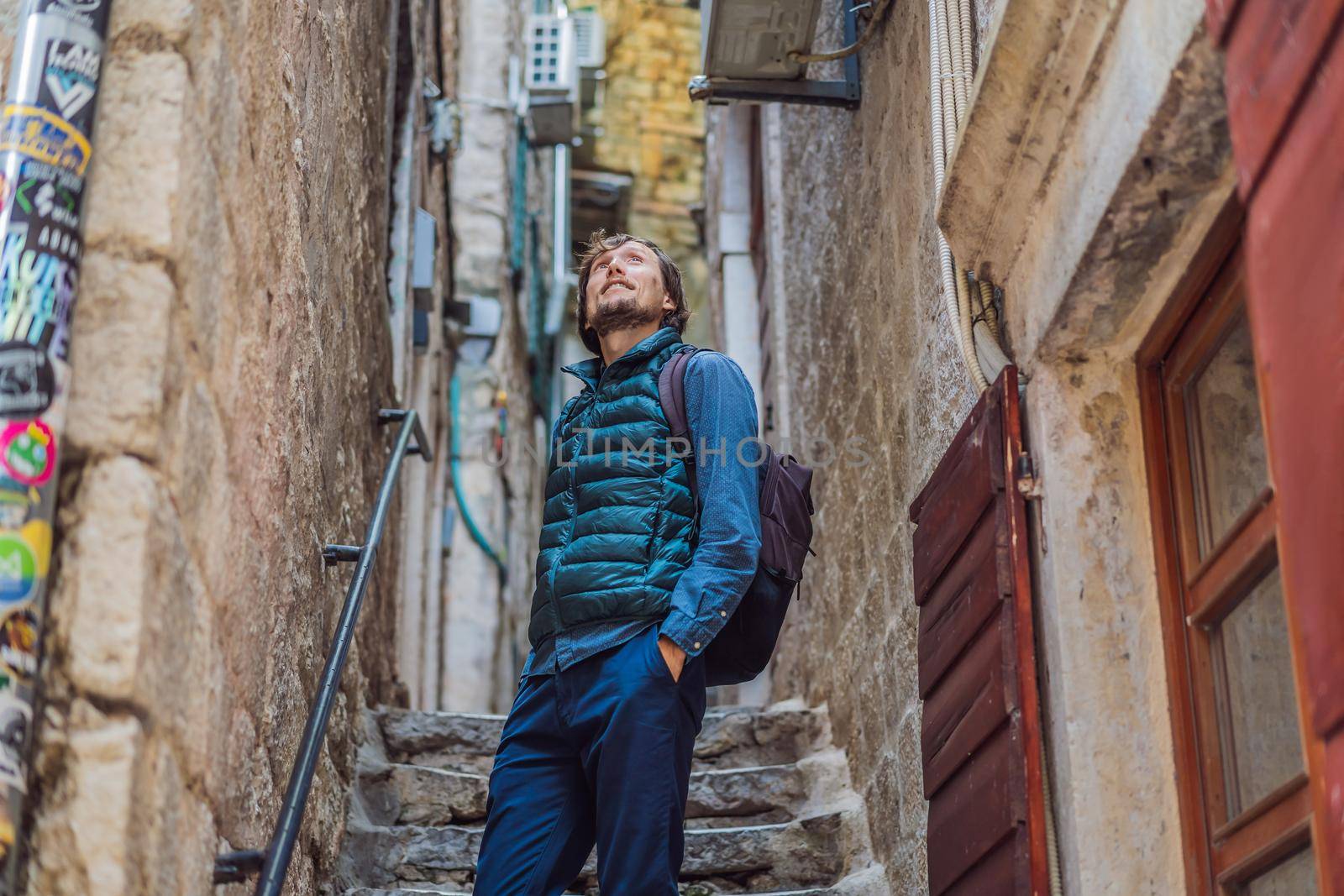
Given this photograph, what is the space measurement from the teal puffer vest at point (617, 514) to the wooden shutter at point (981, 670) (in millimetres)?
517

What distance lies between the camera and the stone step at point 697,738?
4.66m

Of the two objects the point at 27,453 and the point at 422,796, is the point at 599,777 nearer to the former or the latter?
the point at 27,453

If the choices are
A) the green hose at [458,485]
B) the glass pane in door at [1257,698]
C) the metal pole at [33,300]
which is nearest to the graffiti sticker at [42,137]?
the metal pole at [33,300]

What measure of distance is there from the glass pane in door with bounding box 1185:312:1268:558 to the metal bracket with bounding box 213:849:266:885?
154 centimetres

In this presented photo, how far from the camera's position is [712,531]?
9.74 ft

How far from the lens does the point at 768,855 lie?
164 inches

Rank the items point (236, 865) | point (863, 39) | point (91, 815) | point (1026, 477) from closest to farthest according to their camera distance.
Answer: point (91, 815)
point (236, 865)
point (1026, 477)
point (863, 39)

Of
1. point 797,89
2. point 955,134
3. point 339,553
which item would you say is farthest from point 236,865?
point 797,89

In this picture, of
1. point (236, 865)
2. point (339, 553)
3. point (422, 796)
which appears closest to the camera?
point (236, 865)

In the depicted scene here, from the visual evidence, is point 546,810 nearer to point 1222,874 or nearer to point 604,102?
point 1222,874

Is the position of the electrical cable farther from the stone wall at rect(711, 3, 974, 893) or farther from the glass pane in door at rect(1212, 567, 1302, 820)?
the glass pane in door at rect(1212, 567, 1302, 820)

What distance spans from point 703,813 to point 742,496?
176 cm

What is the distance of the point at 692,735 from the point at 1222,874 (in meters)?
1.00

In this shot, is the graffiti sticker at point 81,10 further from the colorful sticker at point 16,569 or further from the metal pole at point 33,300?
the colorful sticker at point 16,569
